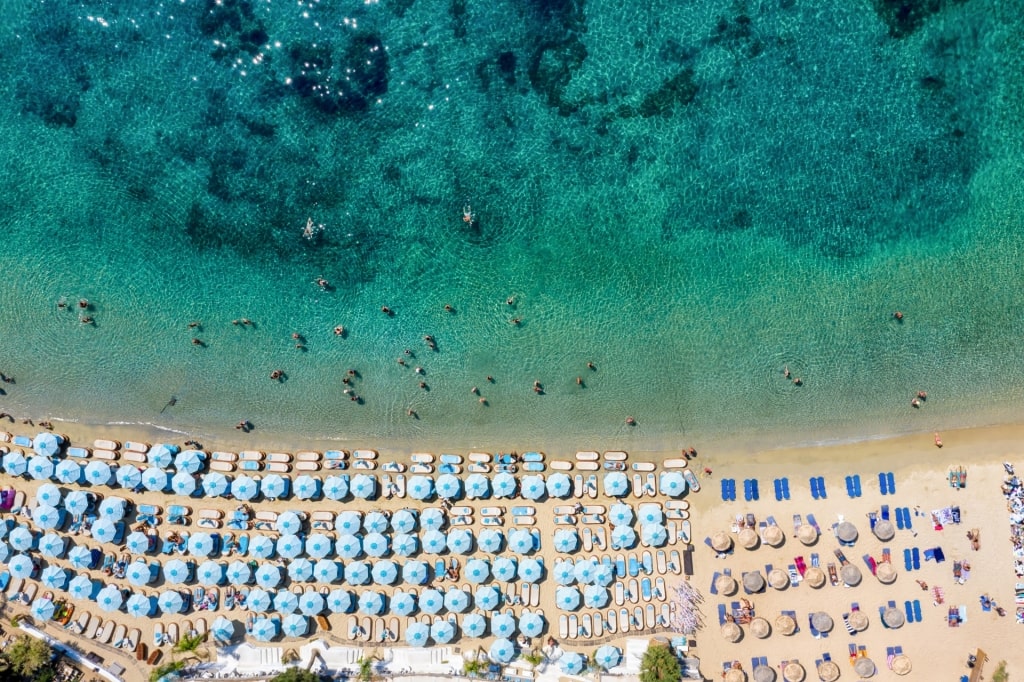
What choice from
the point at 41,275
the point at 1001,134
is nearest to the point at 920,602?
the point at 1001,134

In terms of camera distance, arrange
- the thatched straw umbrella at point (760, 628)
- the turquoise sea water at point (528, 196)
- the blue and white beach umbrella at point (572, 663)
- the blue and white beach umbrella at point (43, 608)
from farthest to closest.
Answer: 1. the turquoise sea water at point (528, 196)
2. the thatched straw umbrella at point (760, 628)
3. the blue and white beach umbrella at point (572, 663)
4. the blue and white beach umbrella at point (43, 608)

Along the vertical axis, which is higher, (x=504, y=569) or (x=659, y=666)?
(x=504, y=569)

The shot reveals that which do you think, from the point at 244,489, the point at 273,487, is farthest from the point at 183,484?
the point at 273,487

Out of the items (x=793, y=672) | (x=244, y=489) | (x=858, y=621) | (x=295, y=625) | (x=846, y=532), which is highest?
(x=244, y=489)

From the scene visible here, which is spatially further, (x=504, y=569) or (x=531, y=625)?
(x=504, y=569)

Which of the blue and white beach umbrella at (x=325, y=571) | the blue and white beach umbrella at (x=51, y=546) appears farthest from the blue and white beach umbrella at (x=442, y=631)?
the blue and white beach umbrella at (x=51, y=546)

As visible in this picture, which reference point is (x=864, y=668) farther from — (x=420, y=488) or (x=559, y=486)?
(x=420, y=488)

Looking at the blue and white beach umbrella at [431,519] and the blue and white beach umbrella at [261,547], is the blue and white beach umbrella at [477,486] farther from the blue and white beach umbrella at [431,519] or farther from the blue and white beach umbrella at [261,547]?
the blue and white beach umbrella at [261,547]
